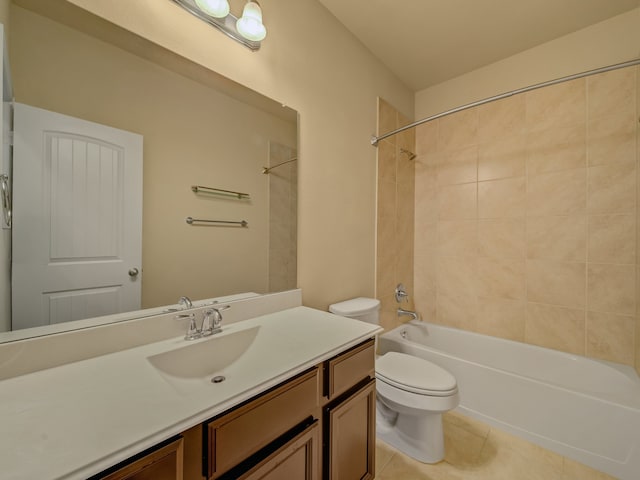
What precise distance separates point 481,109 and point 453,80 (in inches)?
16.4

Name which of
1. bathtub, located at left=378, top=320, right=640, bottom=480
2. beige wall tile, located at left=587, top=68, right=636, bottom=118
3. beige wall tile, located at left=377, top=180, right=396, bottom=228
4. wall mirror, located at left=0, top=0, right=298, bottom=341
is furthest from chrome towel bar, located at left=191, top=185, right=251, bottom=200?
beige wall tile, located at left=587, top=68, right=636, bottom=118

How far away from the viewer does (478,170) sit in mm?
2236

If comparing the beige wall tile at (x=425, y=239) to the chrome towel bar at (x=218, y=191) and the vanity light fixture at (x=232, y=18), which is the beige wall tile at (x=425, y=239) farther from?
the vanity light fixture at (x=232, y=18)

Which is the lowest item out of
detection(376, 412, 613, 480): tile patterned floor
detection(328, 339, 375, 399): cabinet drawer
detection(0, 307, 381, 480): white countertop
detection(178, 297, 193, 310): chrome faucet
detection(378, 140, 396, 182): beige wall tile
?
detection(376, 412, 613, 480): tile patterned floor

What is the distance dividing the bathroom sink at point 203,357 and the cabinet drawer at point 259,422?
29cm

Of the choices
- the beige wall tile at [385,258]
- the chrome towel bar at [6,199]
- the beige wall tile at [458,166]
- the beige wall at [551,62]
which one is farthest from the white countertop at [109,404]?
the beige wall at [551,62]

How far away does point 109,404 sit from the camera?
1.93 feet

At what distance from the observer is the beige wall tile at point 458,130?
2.26m

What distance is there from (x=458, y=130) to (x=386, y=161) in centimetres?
76

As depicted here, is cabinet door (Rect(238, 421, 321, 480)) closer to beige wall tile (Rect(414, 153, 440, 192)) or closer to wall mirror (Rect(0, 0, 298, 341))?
wall mirror (Rect(0, 0, 298, 341))

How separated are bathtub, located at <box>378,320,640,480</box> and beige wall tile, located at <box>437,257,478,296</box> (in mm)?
377

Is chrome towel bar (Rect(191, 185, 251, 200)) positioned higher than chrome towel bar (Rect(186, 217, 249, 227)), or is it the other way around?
chrome towel bar (Rect(191, 185, 251, 200))

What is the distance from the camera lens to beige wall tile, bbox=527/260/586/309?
1828mm

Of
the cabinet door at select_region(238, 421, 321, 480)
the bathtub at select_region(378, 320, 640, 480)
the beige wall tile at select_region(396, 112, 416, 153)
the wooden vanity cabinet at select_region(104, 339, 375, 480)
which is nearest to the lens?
the wooden vanity cabinet at select_region(104, 339, 375, 480)
